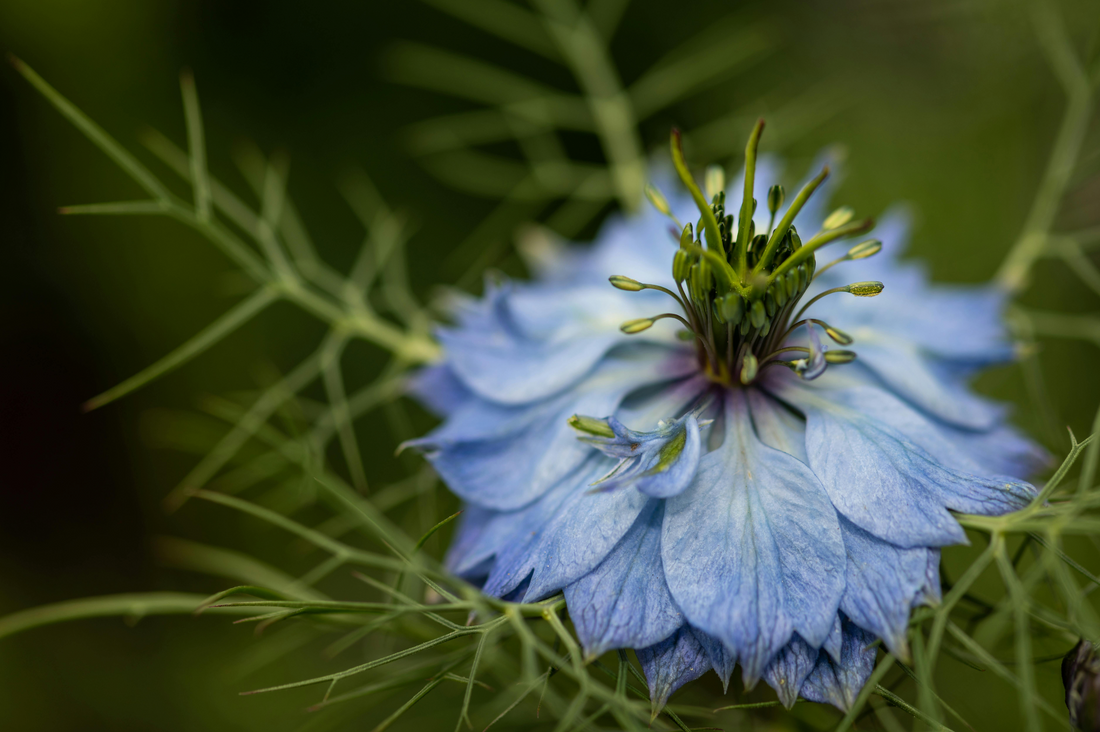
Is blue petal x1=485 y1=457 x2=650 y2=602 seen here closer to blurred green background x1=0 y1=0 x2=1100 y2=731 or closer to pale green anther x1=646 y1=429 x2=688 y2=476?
pale green anther x1=646 y1=429 x2=688 y2=476

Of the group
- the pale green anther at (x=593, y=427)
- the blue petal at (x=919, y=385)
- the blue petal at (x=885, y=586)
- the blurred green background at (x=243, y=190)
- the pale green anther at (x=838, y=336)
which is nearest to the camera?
the blue petal at (x=885, y=586)

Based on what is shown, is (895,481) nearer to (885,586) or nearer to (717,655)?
(885,586)

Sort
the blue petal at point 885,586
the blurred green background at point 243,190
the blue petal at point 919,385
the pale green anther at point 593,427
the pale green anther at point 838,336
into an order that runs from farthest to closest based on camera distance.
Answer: the blurred green background at point 243,190, the blue petal at point 919,385, the pale green anther at point 838,336, the pale green anther at point 593,427, the blue petal at point 885,586

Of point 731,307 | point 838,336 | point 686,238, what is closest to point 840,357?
point 838,336

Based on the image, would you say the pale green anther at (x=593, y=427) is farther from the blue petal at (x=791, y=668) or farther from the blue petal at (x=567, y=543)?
the blue petal at (x=791, y=668)

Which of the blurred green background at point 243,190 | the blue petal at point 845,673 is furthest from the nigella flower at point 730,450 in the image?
the blurred green background at point 243,190

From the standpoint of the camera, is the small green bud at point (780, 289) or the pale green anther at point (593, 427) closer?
the pale green anther at point (593, 427)
